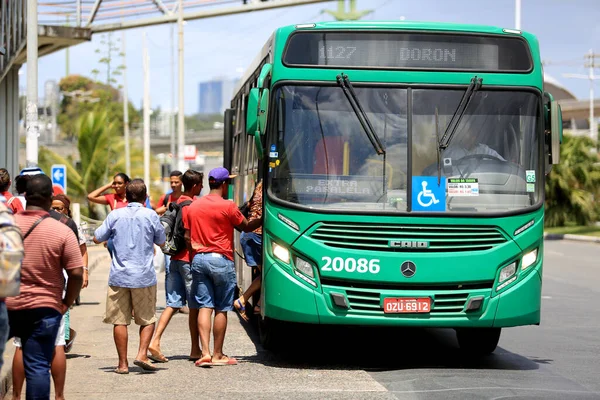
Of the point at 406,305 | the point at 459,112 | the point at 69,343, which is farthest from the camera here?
the point at 69,343

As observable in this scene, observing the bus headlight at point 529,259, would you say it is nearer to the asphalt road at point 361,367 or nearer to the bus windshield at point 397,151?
the bus windshield at point 397,151

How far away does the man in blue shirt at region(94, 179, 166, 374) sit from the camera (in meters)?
9.61

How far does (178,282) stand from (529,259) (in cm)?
344

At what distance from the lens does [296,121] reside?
10250 millimetres

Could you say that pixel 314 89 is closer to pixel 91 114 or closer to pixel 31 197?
pixel 31 197

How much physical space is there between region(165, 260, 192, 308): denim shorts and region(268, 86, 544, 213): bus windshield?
137 cm

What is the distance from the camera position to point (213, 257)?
10164 millimetres

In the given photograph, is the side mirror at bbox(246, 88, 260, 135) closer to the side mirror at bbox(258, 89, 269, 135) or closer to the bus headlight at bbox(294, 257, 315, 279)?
the side mirror at bbox(258, 89, 269, 135)

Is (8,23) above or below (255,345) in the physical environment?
above

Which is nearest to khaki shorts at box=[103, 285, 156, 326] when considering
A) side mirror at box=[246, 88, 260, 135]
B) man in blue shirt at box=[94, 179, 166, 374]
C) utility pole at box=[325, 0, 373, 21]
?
man in blue shirt at box=[94, 179, 166, 374]

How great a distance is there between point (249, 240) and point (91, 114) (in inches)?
1334

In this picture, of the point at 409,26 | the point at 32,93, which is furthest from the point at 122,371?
the point at 32,93

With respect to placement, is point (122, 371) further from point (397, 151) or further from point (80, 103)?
point (80, 103)

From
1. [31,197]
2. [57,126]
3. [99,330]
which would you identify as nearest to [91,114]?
[99,330]
